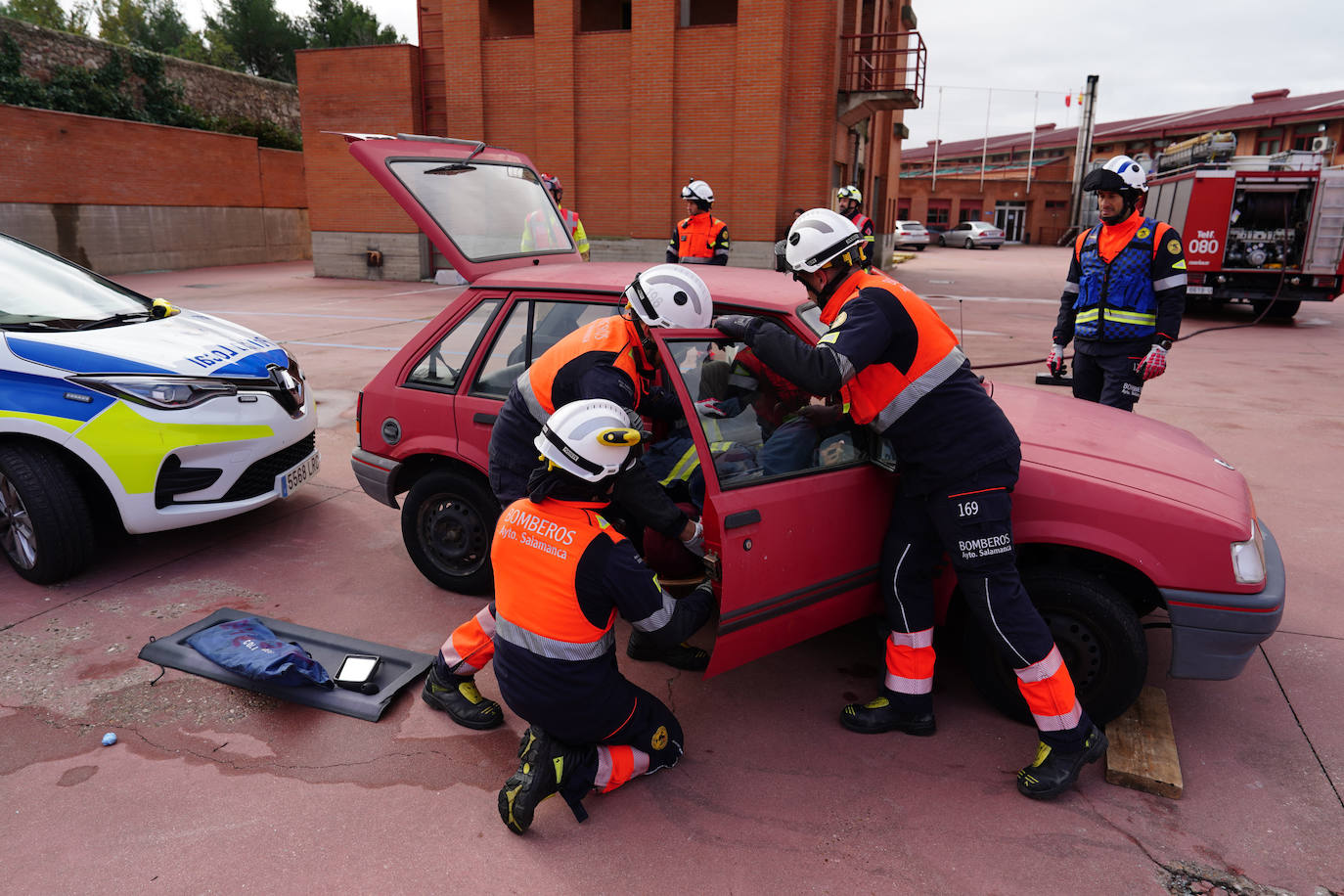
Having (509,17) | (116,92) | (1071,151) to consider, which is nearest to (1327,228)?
(509,17)

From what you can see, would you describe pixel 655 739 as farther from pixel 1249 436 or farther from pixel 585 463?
pixel 1249 436

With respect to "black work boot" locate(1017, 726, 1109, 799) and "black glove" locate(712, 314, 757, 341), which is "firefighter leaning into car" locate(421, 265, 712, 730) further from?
"black work boot" locate(1017, 726, 1109, 799)

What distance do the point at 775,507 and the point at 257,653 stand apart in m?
2.34

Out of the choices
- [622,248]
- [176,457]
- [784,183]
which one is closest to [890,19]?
[784,183]

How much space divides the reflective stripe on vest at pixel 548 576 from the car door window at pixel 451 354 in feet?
5.03

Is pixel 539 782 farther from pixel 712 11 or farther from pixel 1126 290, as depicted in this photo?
pixel 712 11

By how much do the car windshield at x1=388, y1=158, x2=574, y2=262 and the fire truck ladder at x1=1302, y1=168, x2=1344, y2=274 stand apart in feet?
45.0

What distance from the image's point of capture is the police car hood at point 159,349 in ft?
13.9

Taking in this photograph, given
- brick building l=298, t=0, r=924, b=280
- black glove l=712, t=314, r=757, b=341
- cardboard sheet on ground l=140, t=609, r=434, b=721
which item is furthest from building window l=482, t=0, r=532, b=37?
black glove l=712, t=314, r=757, b=341

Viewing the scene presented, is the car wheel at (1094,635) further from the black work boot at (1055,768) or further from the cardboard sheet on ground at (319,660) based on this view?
the cardboard sheet on ground at (319,660)

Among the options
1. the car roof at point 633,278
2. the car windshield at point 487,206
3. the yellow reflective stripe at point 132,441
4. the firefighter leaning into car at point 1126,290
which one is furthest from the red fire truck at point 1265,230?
the yellow reflective stripe at point 132,441

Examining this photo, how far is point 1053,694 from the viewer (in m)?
2.93

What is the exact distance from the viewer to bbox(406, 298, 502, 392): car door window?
4109 mm

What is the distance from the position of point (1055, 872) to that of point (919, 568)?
3.57 feet
